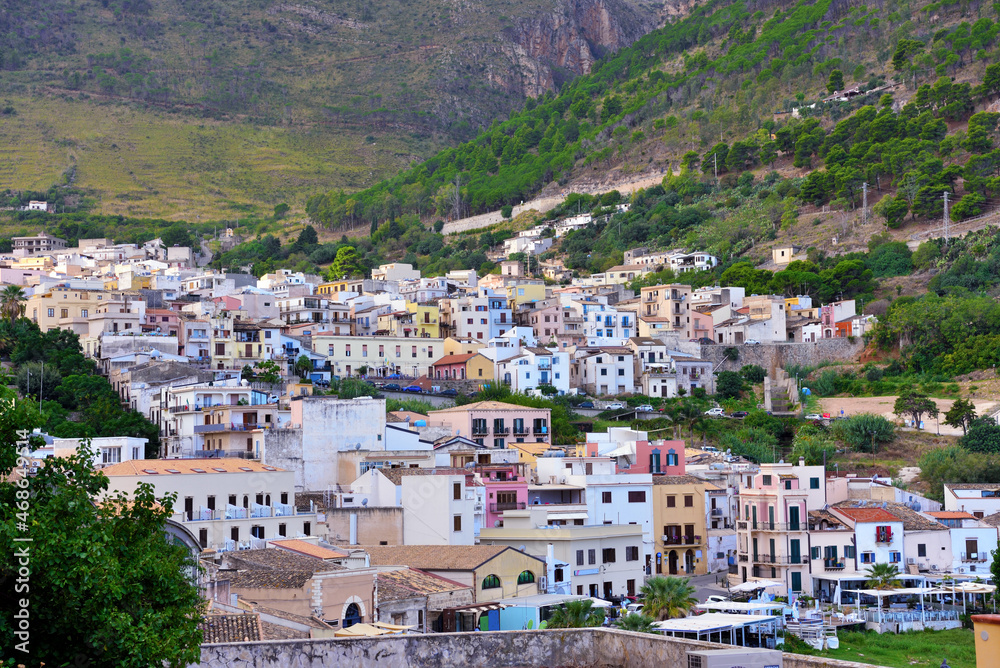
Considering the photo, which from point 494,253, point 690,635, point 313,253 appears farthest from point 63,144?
point 690,635

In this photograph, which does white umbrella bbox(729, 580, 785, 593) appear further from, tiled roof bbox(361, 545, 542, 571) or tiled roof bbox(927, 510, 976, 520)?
tiled roof bbox(361, 545, 542, 571)

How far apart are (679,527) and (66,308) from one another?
4127 centimetres

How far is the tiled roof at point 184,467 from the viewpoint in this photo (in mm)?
37750

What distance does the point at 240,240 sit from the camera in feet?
447

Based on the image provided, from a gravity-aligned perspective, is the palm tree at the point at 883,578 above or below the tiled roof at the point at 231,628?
below

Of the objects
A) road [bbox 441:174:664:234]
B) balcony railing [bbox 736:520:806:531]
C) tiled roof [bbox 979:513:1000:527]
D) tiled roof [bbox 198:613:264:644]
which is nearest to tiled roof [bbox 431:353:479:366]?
balcony railing [bbox 736:520:806:531]

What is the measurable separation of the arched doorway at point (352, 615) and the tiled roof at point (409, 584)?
1.13 metres

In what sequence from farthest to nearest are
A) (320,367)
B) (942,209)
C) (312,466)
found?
(942,209) < (320,367) < (312,466)

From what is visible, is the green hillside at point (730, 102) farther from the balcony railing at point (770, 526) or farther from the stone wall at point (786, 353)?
the balcony railing at point (770, 526)

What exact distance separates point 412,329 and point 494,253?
44.0 meters

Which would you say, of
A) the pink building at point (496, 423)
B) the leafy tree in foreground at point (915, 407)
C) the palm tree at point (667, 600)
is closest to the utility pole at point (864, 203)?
the leafy tree in foreground at point (915, 407)

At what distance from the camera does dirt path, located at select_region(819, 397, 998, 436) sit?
6900 centimetres

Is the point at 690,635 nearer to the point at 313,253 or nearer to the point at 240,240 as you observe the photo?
the point at 313,253

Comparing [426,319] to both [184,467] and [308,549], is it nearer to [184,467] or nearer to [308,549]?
[184,467]
